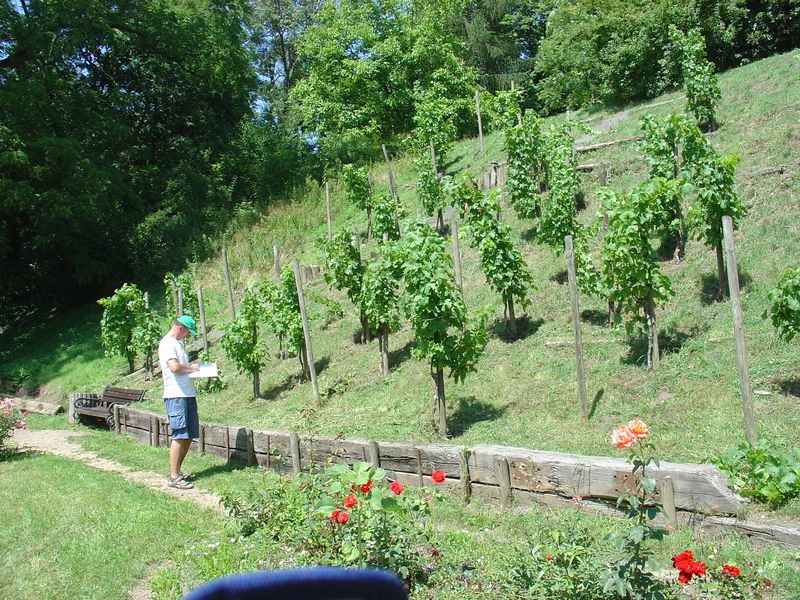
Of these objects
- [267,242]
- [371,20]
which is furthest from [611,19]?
[267,242]

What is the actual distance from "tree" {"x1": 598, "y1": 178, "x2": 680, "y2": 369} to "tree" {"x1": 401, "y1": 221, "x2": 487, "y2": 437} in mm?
2172

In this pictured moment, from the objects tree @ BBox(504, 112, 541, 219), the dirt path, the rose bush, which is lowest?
the dirt path

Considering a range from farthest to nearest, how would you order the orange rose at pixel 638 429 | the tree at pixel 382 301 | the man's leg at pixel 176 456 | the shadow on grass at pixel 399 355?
the shadow on grass at pixel 399 355, the tree at pixel 382 301, the man's leg at pixel 176 456, the orange rose at pixel 638 429

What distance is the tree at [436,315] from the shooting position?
8703mm

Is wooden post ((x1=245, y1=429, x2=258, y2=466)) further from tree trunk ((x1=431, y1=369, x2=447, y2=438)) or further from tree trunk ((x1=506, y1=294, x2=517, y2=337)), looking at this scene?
tree trunk ((x1=506, y1=294, x2=517, y2=337))

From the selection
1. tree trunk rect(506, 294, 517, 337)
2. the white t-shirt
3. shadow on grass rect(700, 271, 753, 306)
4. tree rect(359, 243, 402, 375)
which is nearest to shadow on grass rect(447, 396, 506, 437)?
tree trunk rect(506, 294, 517, 337)

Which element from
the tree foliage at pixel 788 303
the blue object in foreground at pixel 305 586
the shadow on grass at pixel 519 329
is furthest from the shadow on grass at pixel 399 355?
the blue object in foreground at pixel 305 586

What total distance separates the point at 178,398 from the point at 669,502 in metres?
5.58

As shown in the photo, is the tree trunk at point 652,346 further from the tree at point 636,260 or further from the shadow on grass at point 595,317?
the shadow on grass at point 595,317

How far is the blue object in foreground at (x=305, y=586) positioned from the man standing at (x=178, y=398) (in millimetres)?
7314

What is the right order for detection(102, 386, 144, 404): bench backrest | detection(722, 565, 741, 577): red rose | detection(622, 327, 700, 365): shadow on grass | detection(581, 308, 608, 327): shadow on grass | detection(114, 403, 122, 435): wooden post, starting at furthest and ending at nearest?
detection(102, 386, 144, 404): bench backrest, detection(114, 403, 122, 435): wooden post, detection(581, 308, 608, 327): shadow on grass, detection(622, 327, 700, 365): shadow on grass, detection(722, 565, 741, 577): red rose

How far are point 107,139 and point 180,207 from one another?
3841 millimetres

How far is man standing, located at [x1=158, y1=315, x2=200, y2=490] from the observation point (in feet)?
27.0

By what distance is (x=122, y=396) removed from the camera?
1482 centimetres
